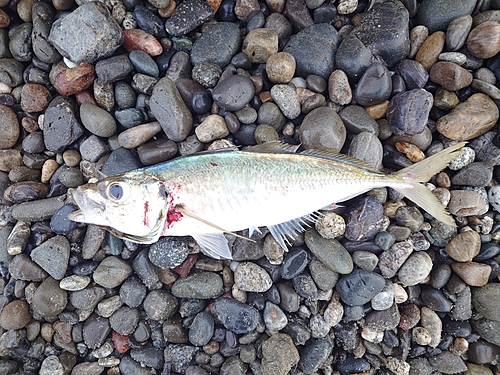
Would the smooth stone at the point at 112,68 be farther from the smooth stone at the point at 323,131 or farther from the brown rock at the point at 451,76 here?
the brown rock at the point at 451,76

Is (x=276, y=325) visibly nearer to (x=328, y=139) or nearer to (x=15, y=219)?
(x=328, y=139)

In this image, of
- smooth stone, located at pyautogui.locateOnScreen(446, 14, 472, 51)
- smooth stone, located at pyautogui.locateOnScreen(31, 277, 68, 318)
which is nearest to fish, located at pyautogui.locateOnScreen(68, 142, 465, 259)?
smooth stone, located at pyautogui.locateOnScreen(31, 277, 68, 318)

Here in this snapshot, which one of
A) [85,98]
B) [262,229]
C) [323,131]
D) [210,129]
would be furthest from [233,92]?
[85,98]

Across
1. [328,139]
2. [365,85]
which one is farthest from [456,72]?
[328,139]

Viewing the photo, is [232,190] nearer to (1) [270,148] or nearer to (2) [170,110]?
(1) [270,148]

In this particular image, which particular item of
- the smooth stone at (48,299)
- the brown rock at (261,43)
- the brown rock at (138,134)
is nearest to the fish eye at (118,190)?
the brown rock at (138,134)
